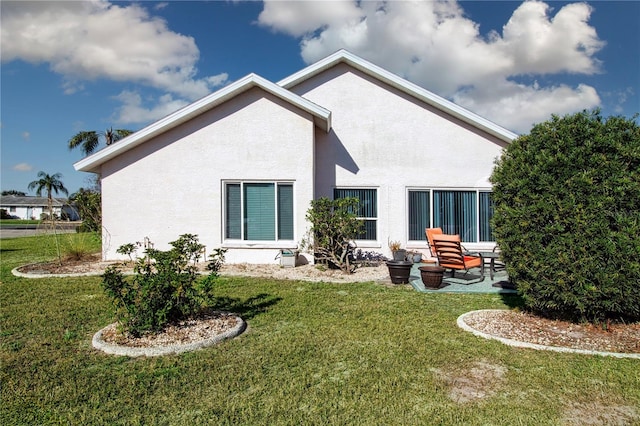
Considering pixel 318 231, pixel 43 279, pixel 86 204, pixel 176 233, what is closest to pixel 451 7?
pixel 318 231

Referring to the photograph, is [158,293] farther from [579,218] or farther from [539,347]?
[579,218]

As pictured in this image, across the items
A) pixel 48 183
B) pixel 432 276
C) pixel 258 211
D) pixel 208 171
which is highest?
pixel 48 183

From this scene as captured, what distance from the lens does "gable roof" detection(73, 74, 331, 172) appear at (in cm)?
1166

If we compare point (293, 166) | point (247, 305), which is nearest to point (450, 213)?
point (293, 166)

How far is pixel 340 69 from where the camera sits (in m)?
13.7

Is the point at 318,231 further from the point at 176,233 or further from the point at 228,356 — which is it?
the point at 228,356

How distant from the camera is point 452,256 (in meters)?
9.70

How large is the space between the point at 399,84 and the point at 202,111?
6.47 metres

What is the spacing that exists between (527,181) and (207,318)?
5206mm

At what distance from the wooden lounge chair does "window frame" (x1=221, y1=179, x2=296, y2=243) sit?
4.41 meters

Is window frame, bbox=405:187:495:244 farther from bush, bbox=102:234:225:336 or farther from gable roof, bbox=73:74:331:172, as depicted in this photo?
bush, bbox=102:234:225:336

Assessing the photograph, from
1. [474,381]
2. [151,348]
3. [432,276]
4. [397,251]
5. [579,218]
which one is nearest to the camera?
[474,381]

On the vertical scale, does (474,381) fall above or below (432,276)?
below

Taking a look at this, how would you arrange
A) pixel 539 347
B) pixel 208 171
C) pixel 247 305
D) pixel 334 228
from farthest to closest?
pixel 208 171, pixel 334 228, pixel 247 305, pixel 539 347
